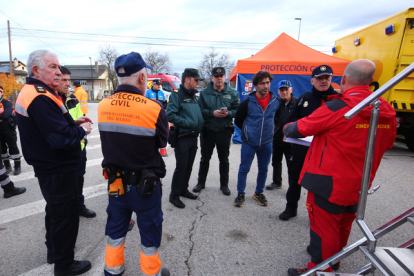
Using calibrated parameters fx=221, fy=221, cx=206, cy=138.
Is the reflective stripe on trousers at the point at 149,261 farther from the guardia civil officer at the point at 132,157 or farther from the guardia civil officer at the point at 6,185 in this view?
the guardia civil officer at the point at 6,185

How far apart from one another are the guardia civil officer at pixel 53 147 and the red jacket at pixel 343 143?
2034 mm

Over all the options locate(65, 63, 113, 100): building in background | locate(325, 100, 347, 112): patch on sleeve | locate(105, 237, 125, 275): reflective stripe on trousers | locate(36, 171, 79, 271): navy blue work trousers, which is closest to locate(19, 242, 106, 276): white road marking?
locate(36, 171, 79, 271): navy blue work trousers

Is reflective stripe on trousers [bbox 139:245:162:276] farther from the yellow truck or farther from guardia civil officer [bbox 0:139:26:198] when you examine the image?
the yellow truck

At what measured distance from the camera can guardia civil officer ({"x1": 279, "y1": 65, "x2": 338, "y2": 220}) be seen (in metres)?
Result: 2.54

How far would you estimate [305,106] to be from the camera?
2670mm

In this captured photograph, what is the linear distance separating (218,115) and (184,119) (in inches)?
24.6

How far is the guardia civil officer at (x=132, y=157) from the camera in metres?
1.59

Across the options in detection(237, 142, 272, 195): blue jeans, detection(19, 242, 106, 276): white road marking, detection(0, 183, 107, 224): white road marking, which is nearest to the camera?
detection(19, 242, 106, 276): white road marking

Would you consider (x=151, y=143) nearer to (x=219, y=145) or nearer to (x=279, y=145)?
(x=219, y=145)

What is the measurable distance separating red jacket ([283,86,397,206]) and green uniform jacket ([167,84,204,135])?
1.77m

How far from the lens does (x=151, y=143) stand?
5.54 feet

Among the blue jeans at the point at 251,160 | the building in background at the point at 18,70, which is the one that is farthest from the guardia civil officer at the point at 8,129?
the building in background at the point at 18,70

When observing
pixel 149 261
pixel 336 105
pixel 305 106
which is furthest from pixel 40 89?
pixel 305 106

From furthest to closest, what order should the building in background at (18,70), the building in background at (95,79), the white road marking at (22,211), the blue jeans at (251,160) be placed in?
the building in background at (95,79) → the building in background at (18,70) → the blue jeans at (251,160) → the white road marking at (22,211)
